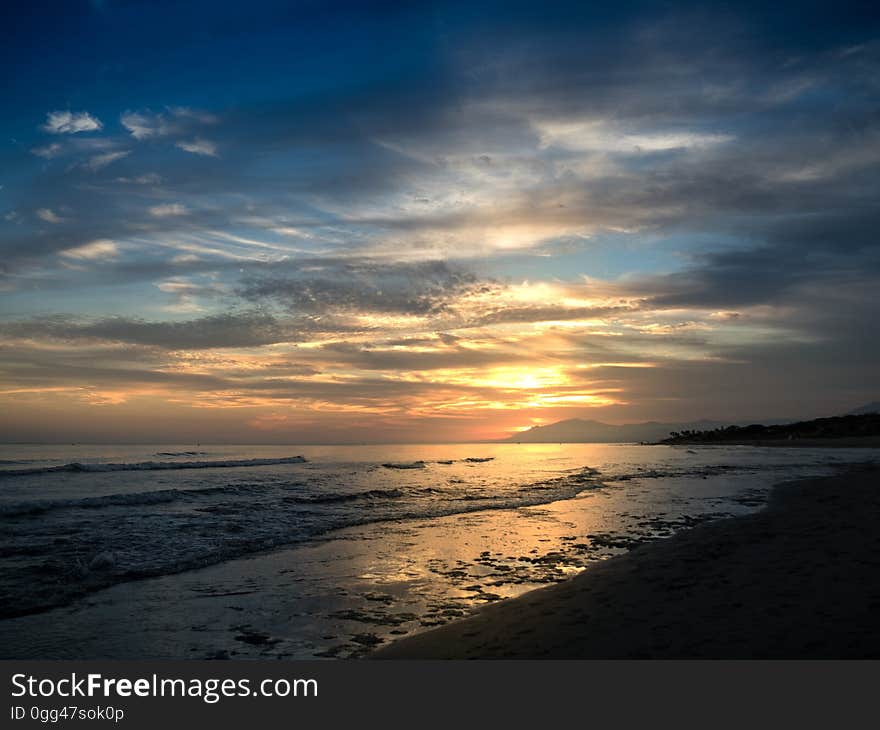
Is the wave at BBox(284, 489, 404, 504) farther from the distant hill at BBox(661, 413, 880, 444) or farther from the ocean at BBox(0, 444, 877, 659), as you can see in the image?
the distant hill at BBox(661, 413, 880, 444)

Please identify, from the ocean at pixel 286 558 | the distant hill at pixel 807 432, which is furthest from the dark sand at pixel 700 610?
the distant hill at pixel 807 432

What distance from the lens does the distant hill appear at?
87.8m

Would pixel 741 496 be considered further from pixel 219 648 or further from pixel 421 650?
pixel 219 648

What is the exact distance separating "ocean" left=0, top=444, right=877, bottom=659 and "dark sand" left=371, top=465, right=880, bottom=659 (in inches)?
36.5

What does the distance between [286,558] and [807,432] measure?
109237mm

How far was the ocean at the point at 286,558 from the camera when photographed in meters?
8.03

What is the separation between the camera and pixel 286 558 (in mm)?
13375

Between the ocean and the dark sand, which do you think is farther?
the ocean

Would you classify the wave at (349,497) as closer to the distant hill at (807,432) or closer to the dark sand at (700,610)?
the dark sand at (700,610)

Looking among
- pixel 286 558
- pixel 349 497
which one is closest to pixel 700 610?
pixel 286 558

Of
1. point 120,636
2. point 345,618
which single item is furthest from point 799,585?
point 120,636

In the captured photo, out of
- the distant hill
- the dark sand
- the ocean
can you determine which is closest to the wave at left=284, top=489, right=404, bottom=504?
the ocean

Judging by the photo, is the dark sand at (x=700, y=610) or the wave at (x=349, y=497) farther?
the wave at (x=349, y=497)

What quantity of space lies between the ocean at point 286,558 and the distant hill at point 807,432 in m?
76.1
